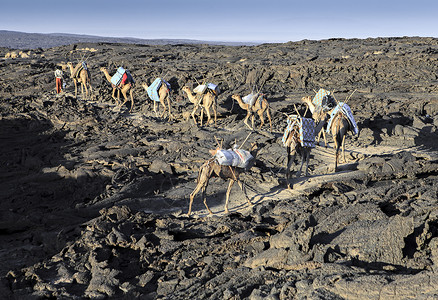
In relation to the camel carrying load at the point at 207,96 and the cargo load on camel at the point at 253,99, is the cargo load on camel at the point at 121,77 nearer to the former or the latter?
the camel carrying load at the point at 207,96

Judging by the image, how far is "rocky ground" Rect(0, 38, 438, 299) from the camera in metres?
6.36

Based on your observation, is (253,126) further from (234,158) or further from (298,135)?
(234,158)

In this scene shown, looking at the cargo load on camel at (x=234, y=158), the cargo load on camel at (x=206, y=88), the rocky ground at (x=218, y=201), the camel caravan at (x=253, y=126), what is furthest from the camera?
the cargo load on camel at (x=206, y=88)

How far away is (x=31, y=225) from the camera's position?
10188mm

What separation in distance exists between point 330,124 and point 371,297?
329 inches

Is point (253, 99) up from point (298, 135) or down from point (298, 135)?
up

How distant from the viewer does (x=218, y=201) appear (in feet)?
36.5

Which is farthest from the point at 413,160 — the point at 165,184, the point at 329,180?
the point at 165,184

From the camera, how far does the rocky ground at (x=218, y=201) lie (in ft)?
20.9

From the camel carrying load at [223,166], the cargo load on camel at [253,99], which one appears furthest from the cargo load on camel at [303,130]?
the cargo load on camel at [253,99]

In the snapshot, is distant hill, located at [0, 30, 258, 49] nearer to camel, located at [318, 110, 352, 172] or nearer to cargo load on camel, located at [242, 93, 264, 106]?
cargo load on camel, located at [242, 93, 264, 106]

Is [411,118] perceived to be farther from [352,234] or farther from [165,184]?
[352,234]

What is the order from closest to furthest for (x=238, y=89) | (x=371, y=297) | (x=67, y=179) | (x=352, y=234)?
(x=371, y=297)
(x=352, y=234)
(x=67, y=179)
(x=238, y=89)

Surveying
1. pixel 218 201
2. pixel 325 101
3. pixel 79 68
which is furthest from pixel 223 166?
pixel 79 68
